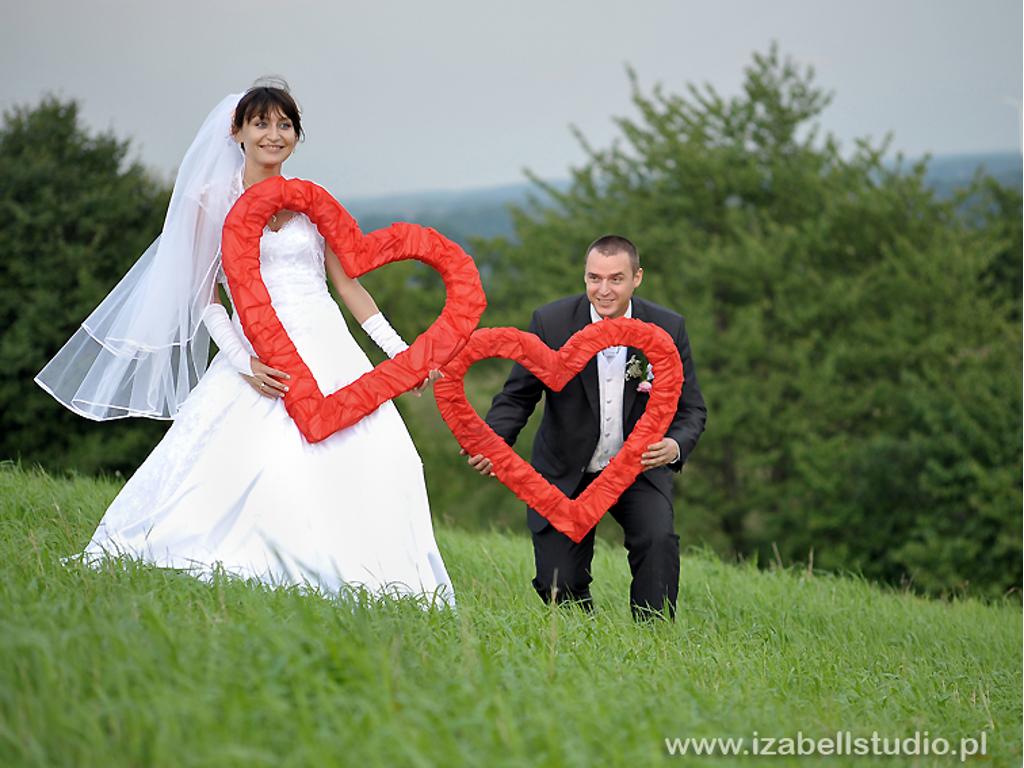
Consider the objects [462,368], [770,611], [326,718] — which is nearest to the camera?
[326,718]

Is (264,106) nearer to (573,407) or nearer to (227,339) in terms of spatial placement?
(227,339)

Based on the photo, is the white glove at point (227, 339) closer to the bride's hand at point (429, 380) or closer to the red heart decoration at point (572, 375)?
the bride's hand at point (429, 380)

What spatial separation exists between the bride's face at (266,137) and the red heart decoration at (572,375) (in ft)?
4.62

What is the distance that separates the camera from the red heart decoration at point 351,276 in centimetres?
514

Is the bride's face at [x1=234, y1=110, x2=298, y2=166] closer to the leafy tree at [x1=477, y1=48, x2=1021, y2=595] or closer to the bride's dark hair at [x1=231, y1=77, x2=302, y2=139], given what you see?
the bride's dark hair at [x1=231, y1=77, x2=302, y2=139]

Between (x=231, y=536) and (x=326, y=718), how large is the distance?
6.10 feet

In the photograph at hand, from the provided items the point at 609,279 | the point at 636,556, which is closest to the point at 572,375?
the point at 609,279

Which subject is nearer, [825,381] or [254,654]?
[254,654]

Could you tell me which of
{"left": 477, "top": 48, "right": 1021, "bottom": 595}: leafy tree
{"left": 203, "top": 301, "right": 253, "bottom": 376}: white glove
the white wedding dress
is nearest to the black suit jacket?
the white wedding dress

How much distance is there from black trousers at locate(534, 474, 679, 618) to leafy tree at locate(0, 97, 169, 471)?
15193mm

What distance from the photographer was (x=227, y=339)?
209 inches

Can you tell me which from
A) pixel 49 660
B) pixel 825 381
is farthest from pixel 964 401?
pixel 49 660

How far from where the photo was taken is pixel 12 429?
20.4m

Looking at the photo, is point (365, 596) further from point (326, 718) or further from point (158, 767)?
point (158, 767)
